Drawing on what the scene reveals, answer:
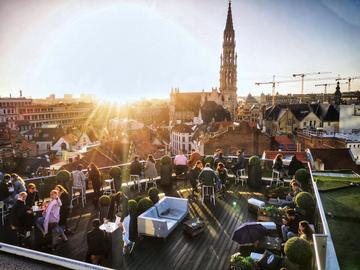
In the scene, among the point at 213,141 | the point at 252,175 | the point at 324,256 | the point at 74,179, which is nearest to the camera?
the point at 324,256

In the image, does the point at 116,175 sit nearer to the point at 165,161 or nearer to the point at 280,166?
the point at 165,161

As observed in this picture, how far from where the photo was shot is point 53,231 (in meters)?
8.60

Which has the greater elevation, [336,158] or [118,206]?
[118,206]

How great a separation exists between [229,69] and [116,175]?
308 ft

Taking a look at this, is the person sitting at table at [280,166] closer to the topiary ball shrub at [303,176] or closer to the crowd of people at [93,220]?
the topiary ball shrub at [303,176]

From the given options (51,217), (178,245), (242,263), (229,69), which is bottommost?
(178,245)

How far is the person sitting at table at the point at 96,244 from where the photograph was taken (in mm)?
Result: 6961

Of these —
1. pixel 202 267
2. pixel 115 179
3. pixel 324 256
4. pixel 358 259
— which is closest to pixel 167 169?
pixel 115 179

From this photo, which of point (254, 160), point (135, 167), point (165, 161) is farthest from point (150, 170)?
point (254, 160)

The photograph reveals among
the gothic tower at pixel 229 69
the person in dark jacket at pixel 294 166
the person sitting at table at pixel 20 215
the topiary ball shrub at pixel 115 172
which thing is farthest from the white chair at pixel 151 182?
the gothic tower at pixel 229 69

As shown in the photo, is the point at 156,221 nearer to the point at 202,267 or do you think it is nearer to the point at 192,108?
the point at 202,267

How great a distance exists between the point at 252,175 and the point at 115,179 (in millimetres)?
5947

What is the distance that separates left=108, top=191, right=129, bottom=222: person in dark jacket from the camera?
836 centimetres

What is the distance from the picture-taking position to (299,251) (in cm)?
611
